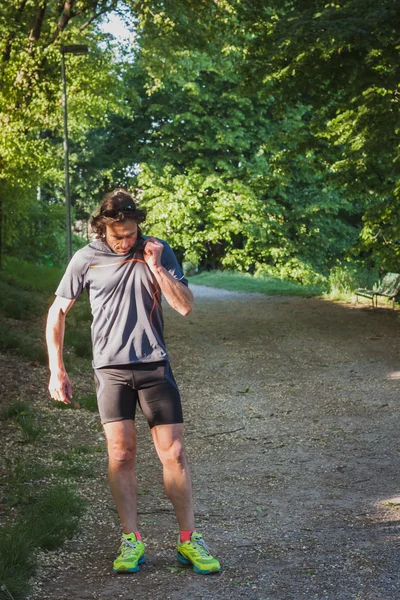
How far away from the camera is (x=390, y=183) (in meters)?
15.5

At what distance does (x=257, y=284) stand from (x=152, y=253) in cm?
2474

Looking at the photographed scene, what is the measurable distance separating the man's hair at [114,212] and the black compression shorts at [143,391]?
0.72 meters

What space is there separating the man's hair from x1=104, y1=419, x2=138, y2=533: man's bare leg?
3.28 feet

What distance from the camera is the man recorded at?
4199 millimetres

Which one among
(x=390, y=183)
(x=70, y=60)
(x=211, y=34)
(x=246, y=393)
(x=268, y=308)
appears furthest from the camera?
(x=70, y=60)

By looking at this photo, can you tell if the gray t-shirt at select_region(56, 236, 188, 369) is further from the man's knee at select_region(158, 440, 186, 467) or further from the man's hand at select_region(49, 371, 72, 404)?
the man's knee at select_region(158, 440, 186, 467)

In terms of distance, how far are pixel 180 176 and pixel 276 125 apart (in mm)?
4875

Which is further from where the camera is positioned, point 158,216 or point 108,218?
point 158,216

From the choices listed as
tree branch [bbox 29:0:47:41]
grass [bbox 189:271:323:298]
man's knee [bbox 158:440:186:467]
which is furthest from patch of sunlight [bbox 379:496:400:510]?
tree branch [bbox 29:0:47:41]

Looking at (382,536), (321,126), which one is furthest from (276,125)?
(382,536)

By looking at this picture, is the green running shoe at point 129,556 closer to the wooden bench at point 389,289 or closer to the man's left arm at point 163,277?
the man's left arm at point 163,277

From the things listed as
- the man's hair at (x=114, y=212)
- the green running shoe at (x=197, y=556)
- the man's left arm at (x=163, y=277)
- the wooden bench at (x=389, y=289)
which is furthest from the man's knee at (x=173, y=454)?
the wooden bench at (x=389, y=289)

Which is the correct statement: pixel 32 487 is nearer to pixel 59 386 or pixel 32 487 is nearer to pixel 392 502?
pixel 59 386

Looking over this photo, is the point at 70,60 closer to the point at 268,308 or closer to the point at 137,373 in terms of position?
the point at 268,308
